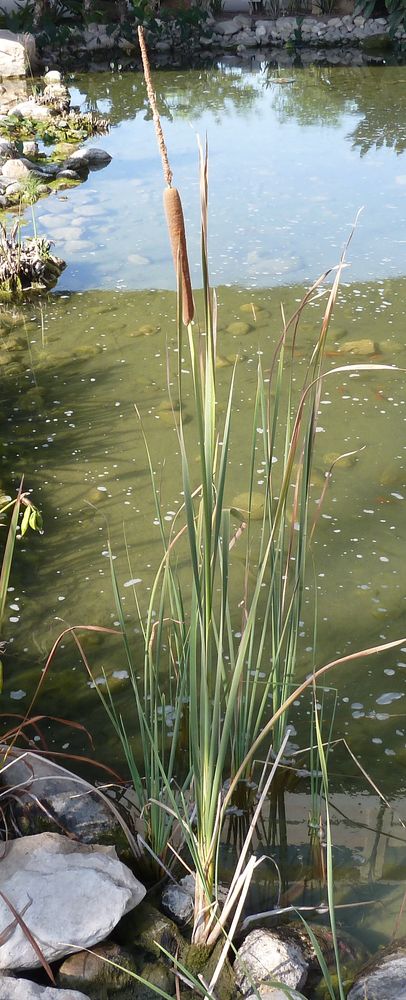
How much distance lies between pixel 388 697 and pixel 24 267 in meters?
3.30

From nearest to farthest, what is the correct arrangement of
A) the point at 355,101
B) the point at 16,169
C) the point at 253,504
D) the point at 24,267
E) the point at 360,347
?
the point at 253,504, the point at 360,347, the point at 24,267, the point at 16,169, the point at 355,101

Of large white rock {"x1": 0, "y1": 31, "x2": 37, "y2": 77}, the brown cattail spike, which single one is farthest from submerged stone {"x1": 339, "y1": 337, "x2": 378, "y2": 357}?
large white rock {"x1": 0, "y1": 31, "x2": 37, "y2": 77}

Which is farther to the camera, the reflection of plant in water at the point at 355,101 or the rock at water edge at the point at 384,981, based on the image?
the reflection of plant in water at the point at 355,101

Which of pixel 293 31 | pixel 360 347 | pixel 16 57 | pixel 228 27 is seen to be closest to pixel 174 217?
pixel 360 347

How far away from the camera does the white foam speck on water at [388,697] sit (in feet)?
7.07

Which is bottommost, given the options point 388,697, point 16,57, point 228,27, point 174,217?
point 388,697

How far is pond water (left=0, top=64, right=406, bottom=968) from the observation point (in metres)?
2.13

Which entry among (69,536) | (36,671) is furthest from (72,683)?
(69,536)

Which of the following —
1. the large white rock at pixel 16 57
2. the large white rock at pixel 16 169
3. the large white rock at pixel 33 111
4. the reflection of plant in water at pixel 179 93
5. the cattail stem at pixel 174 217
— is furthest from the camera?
the large white rock at pixel 16 57

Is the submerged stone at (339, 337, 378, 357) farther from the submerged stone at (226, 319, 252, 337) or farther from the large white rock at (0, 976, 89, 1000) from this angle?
the large white rock at (0, 976, 89, 1000)

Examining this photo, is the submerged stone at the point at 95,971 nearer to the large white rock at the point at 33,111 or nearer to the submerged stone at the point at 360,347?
the submerged stone at the point at 360,347

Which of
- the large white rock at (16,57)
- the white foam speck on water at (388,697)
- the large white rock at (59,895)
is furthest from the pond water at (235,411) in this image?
the large white rock at (16,57)

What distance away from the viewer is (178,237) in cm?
86

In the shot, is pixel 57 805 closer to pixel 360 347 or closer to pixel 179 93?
pixel 360 347
